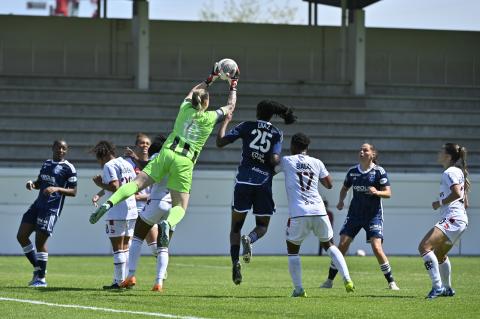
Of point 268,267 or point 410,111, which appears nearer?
point 268,267

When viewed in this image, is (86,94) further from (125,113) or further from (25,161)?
(25,161)

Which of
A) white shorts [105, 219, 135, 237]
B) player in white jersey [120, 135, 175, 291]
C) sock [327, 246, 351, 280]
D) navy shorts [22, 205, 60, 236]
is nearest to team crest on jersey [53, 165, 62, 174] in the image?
navy shorts [22, 205, 60, 236]

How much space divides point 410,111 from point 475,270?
13.6m

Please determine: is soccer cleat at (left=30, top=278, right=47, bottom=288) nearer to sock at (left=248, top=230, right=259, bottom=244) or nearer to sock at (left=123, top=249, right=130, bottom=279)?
sock at (left=123, top=249, right=130, bottom=279)

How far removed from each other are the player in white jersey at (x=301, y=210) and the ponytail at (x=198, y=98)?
1.19m

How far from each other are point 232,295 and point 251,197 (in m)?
1.22

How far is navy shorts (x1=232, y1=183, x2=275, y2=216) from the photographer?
43.7 feet

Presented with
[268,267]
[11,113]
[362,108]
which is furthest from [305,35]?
[268,267]

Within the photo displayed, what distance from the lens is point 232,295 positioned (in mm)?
13203

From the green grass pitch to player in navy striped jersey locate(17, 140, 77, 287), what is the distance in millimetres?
458

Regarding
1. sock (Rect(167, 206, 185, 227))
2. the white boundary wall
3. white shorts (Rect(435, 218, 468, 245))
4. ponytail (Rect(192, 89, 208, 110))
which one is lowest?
the white boundary wall

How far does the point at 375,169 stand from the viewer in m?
16.1

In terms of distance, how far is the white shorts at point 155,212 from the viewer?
13375 millimetres

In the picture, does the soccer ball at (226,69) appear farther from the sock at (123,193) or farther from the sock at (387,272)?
the sock at (387,272)
